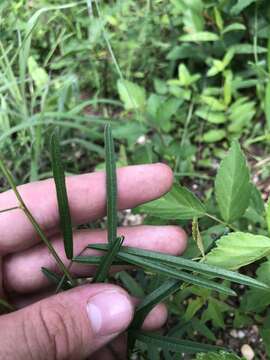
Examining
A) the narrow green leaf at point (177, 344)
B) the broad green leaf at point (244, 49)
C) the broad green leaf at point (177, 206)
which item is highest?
the broad green leaf at point (244, 49)

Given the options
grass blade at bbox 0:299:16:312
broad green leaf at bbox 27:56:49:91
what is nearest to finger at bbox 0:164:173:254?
grass blade at bbox 0:299:16:312

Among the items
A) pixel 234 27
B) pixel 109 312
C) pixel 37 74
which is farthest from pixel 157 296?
pixel 37 74

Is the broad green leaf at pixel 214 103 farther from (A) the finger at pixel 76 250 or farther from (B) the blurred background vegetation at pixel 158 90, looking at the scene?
(A) the finger at pixel 76 250

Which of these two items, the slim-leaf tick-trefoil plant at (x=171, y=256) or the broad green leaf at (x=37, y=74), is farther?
the broad green leaf at (x=37, y=74)

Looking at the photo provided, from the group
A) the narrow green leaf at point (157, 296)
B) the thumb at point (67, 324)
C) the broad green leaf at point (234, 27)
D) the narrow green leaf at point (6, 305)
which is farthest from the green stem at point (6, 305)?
the broad green leaf at point (234, 27)

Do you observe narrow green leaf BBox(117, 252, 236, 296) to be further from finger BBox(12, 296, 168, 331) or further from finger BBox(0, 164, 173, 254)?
finger BBox(12, 296, 168, 331)

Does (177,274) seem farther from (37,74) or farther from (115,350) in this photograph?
(37,74)
